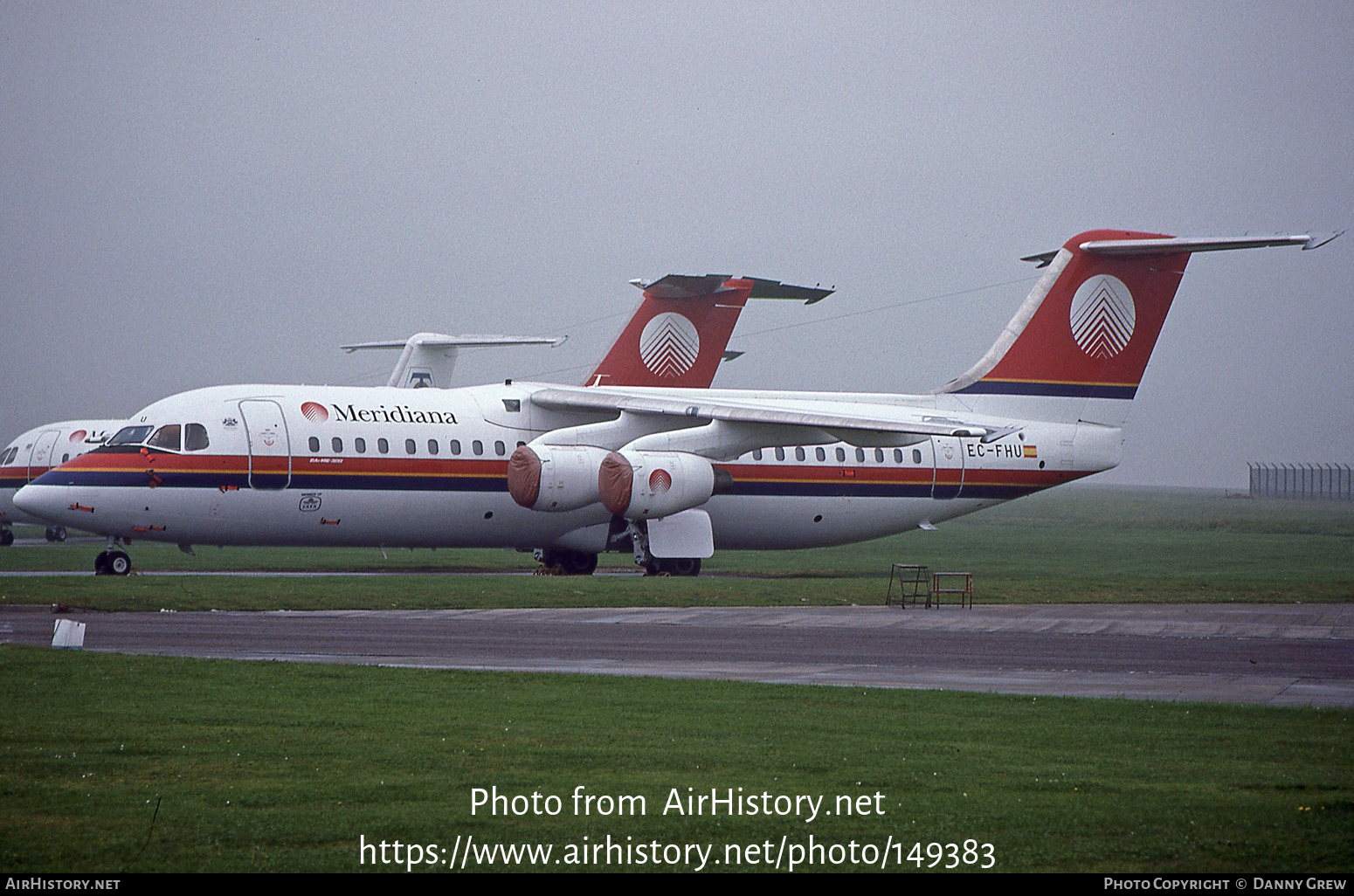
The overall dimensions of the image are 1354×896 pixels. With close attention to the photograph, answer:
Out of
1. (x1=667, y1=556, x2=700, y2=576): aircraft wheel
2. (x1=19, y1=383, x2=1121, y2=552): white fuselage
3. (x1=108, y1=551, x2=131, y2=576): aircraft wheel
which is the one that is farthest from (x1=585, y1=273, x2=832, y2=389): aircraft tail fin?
(x1=108, y1=551, x2=131, y2=576): aircraft wheel

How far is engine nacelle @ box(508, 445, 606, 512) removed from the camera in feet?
100

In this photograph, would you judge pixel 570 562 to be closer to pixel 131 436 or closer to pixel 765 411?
pixel 765 411

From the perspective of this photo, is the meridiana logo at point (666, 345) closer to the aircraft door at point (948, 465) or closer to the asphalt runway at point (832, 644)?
the aircraft door at point (948, 465)

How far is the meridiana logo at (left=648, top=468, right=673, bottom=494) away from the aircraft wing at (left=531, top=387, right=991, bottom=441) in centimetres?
151

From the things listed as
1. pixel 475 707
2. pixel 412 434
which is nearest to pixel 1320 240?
pixel 412 434

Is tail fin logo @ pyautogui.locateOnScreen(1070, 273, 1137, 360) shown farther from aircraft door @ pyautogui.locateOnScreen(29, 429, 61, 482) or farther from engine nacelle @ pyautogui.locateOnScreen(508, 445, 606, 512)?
aircraft door @ pyautogui.locateOnScreen(29, 429, 61, 482)

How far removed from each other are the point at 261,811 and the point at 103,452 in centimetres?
2300

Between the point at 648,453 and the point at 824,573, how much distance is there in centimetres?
740

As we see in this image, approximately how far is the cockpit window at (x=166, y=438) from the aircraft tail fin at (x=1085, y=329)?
58.8ft

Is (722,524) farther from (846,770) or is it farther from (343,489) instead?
(846,770)

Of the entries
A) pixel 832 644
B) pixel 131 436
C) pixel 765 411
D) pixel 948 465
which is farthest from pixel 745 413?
pixel 832 644

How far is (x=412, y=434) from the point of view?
103ft

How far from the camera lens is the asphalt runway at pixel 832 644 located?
603 inches

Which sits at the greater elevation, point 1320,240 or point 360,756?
point 1320,240
